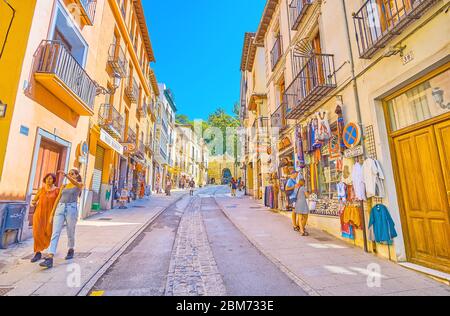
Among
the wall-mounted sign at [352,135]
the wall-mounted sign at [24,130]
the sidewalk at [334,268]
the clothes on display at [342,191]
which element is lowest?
the sidewalk at [334,268]

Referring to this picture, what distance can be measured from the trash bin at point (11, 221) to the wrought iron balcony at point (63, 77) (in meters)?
3.31

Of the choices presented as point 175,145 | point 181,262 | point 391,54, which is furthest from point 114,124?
point 175,145

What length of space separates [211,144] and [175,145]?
16450 millimetres

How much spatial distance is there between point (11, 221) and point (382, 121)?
852 cm

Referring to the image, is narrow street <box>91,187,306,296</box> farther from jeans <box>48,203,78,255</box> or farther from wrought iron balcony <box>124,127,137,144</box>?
wrought iron balcony <box>124,127,137,144</box>

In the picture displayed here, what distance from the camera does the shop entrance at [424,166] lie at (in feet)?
12.4

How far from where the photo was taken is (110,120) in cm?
1139

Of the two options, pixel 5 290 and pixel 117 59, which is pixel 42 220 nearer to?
pixel 5 290

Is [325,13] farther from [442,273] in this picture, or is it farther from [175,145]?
[175,145]

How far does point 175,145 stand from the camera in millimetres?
39031

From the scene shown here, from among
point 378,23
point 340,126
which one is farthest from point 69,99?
point 378,23

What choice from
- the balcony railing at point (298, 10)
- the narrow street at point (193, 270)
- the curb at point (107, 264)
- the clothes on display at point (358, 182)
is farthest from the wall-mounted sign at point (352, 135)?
the curb at point (107, 264)

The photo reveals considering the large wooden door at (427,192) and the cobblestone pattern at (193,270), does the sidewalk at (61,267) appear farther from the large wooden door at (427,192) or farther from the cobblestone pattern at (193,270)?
the large wooden door at (427,192)
